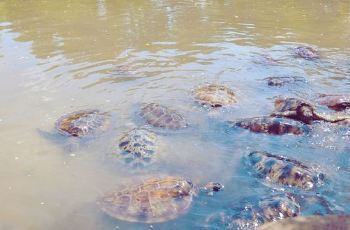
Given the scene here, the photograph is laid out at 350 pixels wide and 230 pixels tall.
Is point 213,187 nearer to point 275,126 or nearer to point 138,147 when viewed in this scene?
point 138,147

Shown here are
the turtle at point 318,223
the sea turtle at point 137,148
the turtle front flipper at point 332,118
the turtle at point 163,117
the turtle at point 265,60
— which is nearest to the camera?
the turtle at point 318,223

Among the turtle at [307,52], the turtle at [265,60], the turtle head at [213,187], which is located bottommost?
the turtle head at [213,187]

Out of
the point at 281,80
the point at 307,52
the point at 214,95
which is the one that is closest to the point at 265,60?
the point at 307,52

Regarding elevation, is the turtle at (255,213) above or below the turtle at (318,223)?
below

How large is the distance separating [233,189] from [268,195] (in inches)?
19.0

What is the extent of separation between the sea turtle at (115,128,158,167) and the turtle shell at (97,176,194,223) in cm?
80

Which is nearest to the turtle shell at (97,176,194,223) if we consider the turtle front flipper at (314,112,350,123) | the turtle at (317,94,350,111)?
the turtle front flipper at (314,112,350,123)

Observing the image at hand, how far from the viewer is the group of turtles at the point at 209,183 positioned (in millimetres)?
5004

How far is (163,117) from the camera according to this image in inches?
292

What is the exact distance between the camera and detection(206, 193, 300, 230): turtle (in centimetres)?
476

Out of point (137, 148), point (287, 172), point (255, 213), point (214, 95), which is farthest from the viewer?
point (214, 95)

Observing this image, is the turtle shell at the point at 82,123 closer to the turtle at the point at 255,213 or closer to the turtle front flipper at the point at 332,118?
the turtle at the point at 255,213

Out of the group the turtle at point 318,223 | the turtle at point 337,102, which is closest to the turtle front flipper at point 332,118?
the turtle at point 337,102

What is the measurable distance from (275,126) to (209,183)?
1840 mm
